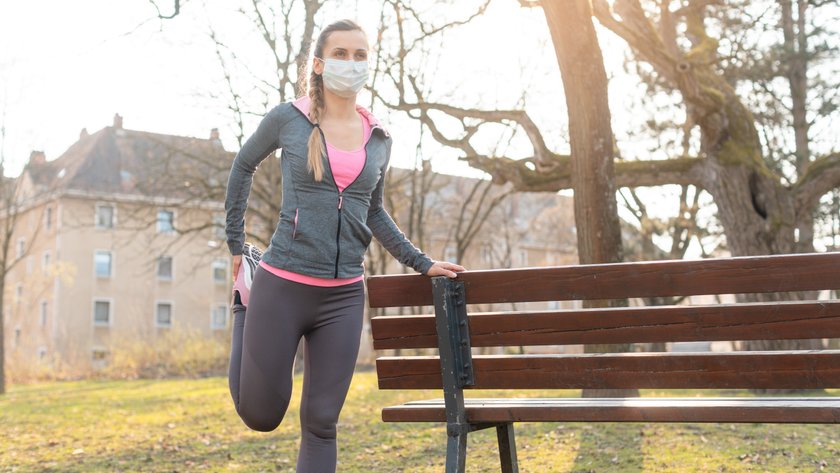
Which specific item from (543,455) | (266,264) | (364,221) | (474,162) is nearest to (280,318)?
(266,264)

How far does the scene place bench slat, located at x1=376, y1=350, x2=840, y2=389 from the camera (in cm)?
337

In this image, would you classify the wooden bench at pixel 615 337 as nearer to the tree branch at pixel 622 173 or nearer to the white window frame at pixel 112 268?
the tree branch at pixel 622 173

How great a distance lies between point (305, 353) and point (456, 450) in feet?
2.31

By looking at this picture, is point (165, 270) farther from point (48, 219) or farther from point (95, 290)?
point (48, 219)

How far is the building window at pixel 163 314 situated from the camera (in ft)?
170

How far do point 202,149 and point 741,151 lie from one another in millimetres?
15241

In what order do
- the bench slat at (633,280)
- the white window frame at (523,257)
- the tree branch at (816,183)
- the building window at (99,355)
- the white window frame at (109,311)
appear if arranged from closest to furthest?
1. the bench slat at (633,280)
2. the tree branch at (816,183)
3. the building window at (99,355)
4. the white window frame at (109,311)
5. the white window frame at (523,257)

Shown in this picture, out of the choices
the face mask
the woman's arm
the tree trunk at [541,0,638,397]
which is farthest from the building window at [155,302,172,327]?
the face mask

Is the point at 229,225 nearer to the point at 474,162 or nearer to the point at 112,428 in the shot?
the point at 112,428

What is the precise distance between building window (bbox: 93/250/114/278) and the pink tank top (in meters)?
49.2

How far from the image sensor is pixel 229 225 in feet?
12.8

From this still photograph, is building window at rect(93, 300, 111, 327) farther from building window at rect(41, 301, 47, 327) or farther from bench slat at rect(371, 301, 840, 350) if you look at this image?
bench slat at rect(371, 301, 840, 350)

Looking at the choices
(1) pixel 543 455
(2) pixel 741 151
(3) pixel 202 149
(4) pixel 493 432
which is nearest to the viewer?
(1) pixel 543 455

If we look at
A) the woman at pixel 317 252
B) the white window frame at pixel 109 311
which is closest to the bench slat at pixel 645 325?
the woman at pixel 317 252
